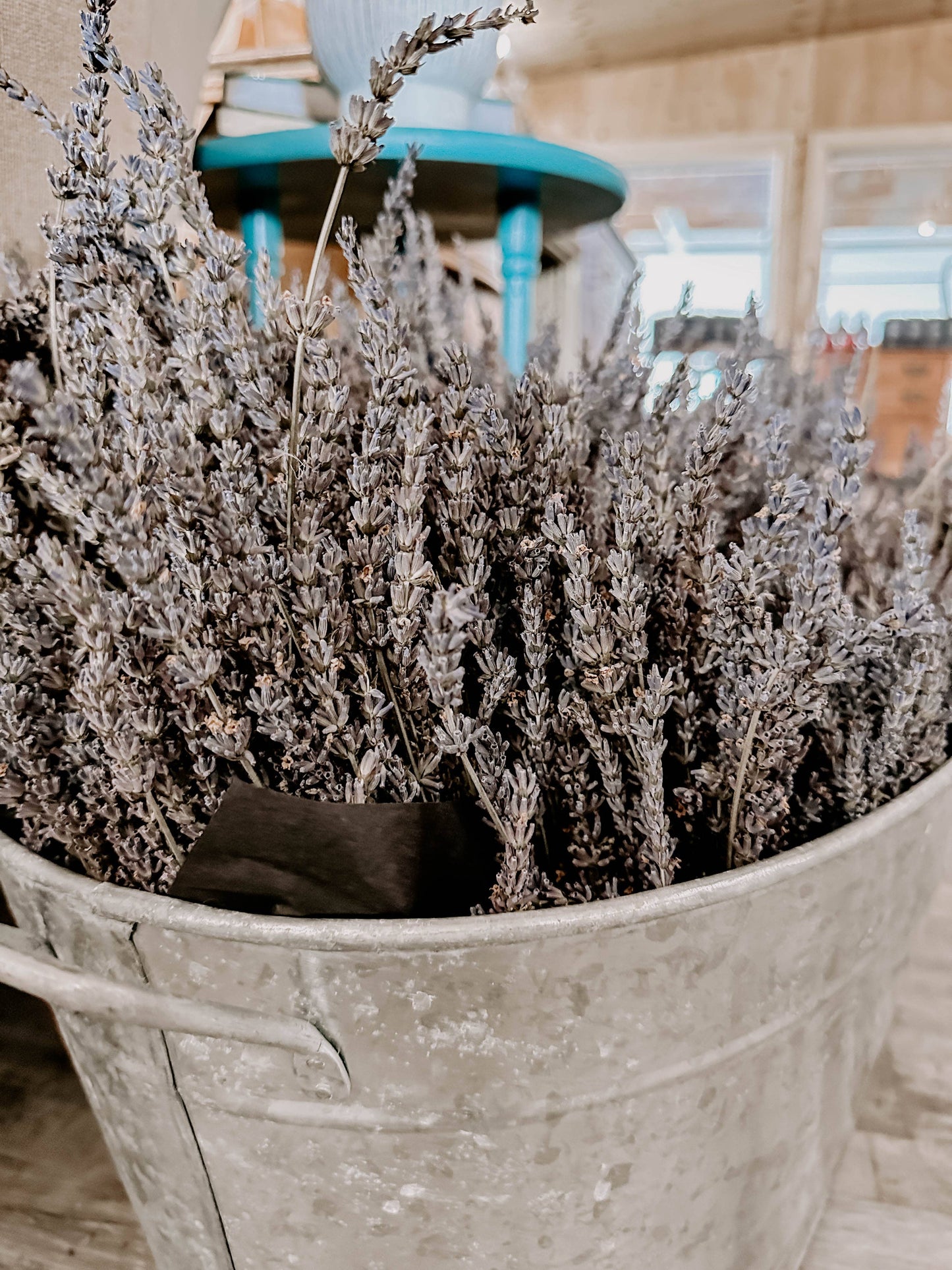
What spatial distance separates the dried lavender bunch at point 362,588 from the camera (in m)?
0.37

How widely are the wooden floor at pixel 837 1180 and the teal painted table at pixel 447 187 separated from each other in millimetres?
832

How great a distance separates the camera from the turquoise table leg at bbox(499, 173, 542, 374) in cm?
127

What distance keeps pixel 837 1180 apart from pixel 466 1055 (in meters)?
0.48

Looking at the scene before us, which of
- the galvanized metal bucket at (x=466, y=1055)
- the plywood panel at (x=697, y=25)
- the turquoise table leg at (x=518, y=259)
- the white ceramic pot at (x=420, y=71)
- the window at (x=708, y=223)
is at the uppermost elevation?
the plywood panel at (x=697, y=25)

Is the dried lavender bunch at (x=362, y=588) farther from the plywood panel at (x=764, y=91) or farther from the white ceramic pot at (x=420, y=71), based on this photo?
the plywood panel at (x=764, y=91)

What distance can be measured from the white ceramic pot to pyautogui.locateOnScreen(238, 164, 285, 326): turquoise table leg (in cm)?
14

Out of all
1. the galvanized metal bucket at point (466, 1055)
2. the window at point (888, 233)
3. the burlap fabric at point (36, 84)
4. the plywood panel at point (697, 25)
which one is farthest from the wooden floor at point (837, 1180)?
the window at point (888, 233)

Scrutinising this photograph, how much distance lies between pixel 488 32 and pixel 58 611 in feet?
3.63

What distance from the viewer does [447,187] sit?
4.00ft

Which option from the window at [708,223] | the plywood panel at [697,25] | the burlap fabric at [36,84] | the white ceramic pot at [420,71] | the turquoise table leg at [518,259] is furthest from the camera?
the window at [708,223]

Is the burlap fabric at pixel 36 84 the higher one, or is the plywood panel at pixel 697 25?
the plywood panel at pixel 697 25

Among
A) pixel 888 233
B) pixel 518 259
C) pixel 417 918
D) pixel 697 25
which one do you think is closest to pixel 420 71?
pixel 518 259

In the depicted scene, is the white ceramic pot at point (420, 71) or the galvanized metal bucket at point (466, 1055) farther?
the white ceramic pot at point (420, 71)

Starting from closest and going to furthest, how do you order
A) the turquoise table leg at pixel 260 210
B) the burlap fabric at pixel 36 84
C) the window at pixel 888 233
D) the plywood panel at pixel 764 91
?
the burlap fabric at pixel 36 84 → the turquoise table leg at pixel 260 210 → the plywood panel at pixel 764 91 → the window at pixel 888 233
